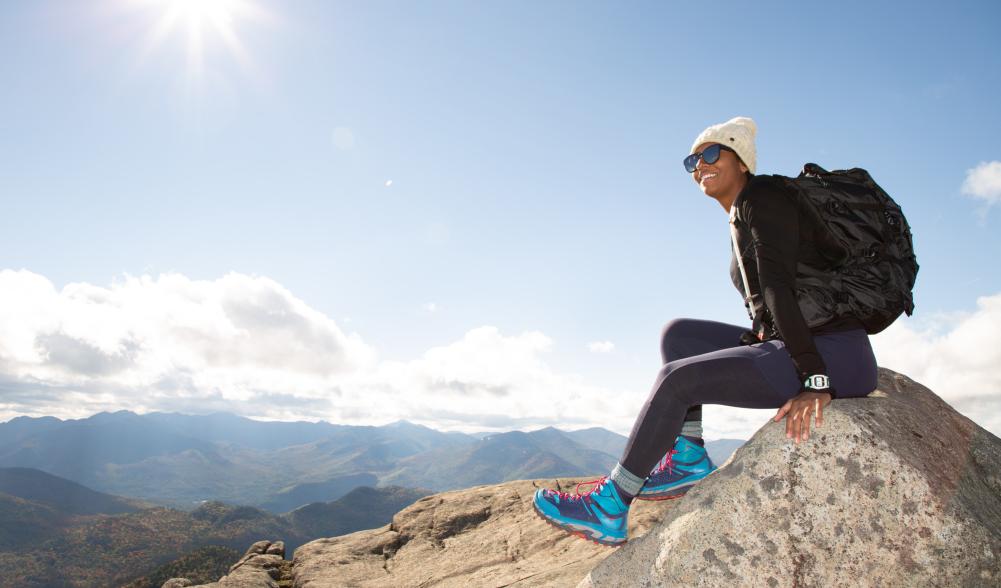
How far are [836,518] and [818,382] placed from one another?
122 cm

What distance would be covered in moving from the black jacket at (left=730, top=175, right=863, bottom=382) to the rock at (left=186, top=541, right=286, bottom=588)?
34.5 ft

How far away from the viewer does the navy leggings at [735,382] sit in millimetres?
4492

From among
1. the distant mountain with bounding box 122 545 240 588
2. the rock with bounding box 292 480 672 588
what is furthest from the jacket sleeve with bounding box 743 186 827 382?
Result: the distant mountain with bounding box 122 545 240 588

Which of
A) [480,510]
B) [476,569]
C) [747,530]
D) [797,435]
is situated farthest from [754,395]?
[480,510]

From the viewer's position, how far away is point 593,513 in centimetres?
537

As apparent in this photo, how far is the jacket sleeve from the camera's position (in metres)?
4.27

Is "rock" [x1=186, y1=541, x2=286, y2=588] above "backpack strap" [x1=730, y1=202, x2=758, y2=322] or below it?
below

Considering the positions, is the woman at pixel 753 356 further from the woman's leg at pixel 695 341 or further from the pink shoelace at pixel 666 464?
the pink shoelace at pixel 666 464

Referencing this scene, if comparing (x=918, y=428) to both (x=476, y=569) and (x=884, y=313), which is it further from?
(x=476, y=569)

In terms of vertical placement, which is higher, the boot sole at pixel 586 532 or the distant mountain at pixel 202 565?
the boot sole at pixel 586 532

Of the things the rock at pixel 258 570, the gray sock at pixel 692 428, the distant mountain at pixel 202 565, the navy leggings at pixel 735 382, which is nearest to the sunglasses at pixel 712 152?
the navy leggings at pixel 735 382

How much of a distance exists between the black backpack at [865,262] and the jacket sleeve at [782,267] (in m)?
0.26

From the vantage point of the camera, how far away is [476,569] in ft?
27.5

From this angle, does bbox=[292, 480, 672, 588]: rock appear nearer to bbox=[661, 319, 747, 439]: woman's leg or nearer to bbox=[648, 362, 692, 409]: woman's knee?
bbox=[661, 319, 747, 439]: woman's leg
